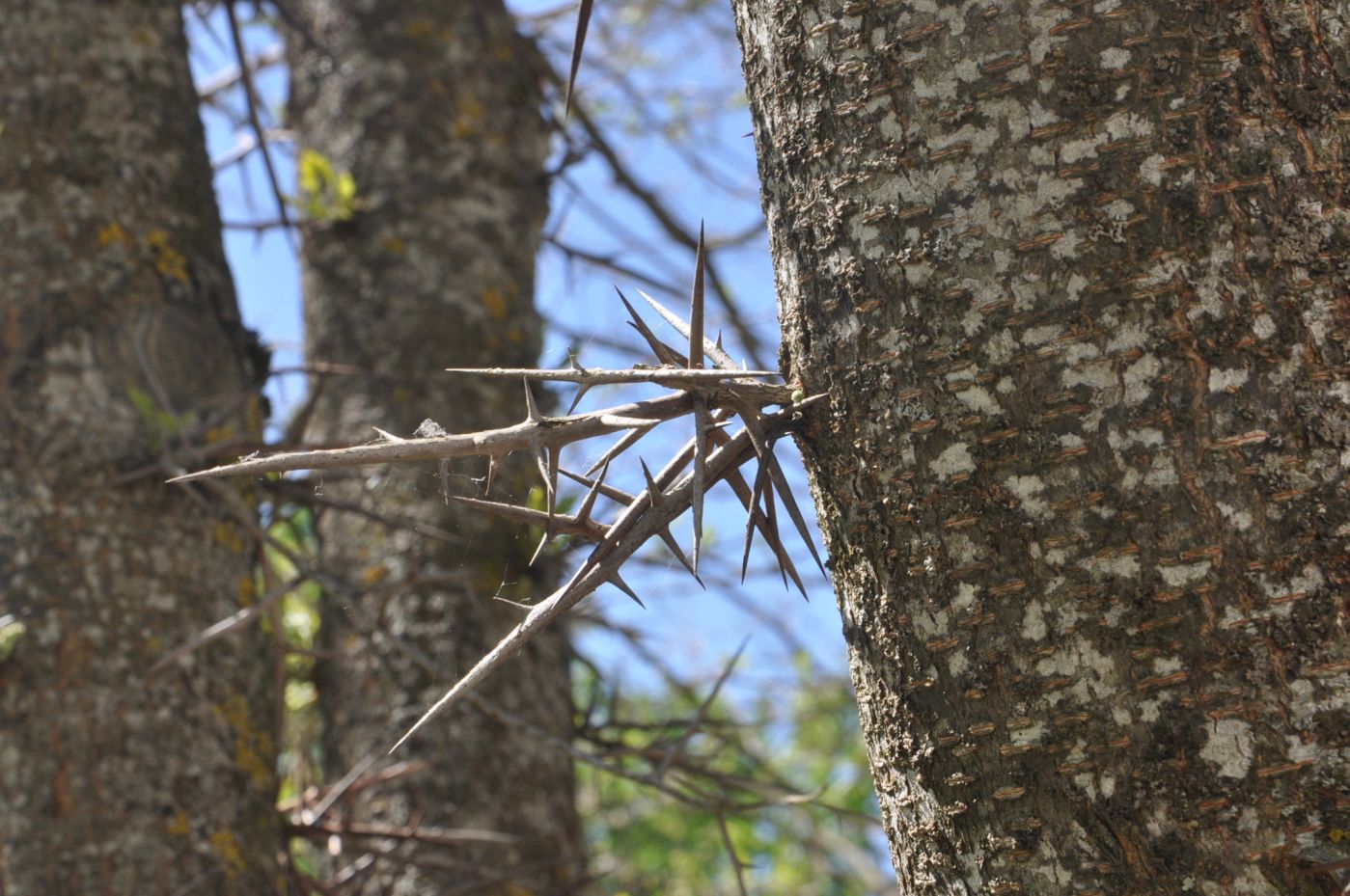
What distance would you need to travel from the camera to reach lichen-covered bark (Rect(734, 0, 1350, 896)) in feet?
3.10

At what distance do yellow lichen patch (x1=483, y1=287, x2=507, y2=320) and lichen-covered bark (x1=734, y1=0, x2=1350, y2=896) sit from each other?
7.51 feet

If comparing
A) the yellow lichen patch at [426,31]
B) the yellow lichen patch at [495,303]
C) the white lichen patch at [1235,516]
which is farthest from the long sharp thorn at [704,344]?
the yellow lichen patch at [426,31]

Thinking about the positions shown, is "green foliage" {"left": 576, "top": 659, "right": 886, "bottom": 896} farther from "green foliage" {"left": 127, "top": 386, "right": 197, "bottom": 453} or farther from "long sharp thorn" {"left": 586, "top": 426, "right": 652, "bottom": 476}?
"long sharp thorn" {"left": 586, "top": 426, "right": 652, "bottom": 476}

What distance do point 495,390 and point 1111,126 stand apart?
7.96 feet

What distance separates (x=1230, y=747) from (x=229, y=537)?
194 centimetres

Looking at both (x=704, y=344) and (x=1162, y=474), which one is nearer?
(x=1162, y=474)

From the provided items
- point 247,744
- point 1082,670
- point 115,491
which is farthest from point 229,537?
point 1082,670

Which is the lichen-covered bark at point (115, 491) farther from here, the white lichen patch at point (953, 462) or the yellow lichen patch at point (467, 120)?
the white lichen patch at point (953, 462)

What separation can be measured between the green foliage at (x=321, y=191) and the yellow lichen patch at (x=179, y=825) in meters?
1.81

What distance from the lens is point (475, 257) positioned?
3.40 metres

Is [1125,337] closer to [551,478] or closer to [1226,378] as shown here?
[1226,378]

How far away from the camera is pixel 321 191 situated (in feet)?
10.8

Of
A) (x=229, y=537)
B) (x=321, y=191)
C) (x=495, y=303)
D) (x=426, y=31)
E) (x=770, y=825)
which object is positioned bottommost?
(x=770, y=825)

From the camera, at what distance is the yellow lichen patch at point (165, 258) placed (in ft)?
7.80
